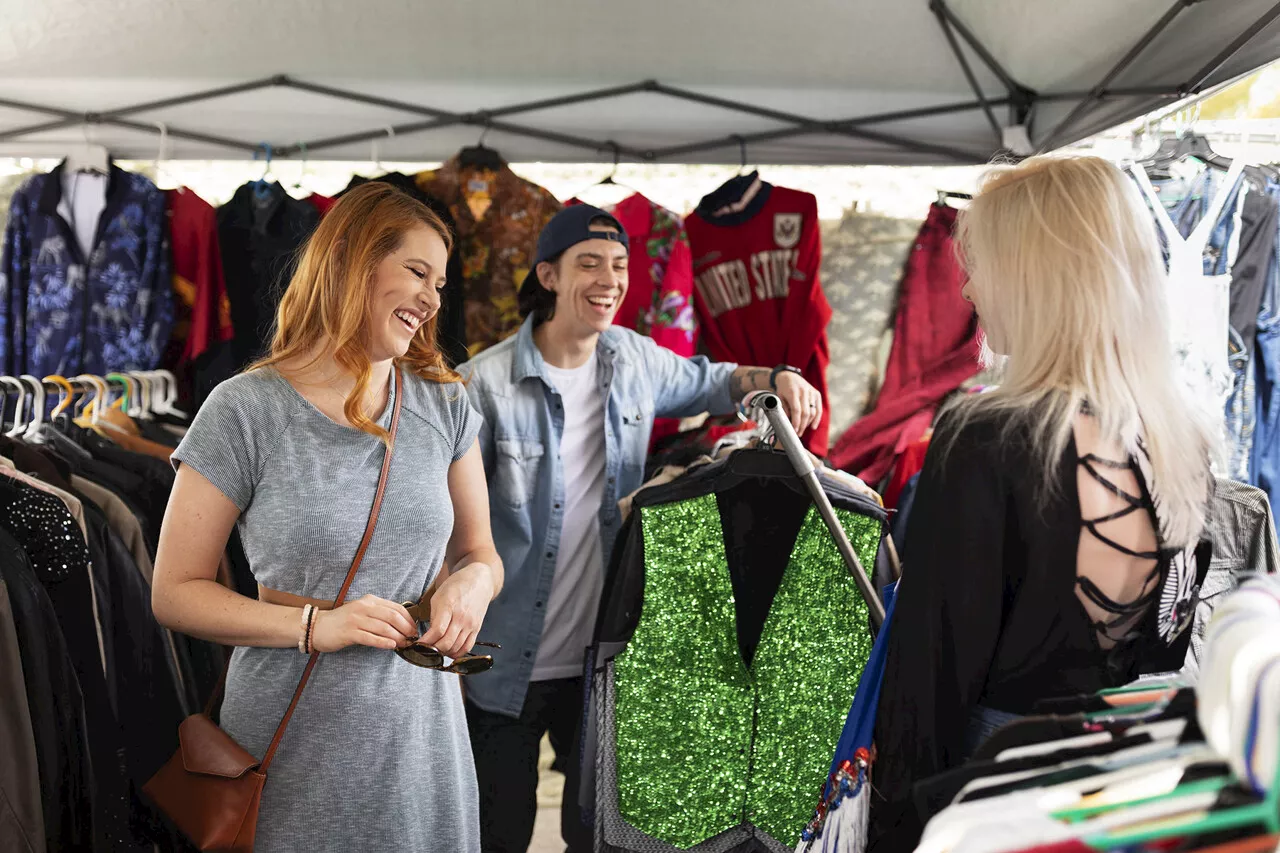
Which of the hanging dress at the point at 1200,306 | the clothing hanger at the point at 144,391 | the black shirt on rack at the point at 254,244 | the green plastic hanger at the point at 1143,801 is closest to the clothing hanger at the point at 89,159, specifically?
the black shirt on rack at the point at 254,244

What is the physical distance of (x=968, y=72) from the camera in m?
3.05

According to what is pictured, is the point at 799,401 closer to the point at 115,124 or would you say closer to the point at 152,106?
the point at 152,106

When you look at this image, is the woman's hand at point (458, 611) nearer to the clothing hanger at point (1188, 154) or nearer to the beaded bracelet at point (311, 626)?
the beaded bracelet at point (311, 626)

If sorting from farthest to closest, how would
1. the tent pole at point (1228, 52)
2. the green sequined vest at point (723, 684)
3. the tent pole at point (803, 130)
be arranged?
the tent pole at point (803, 130) < the tent pole at point (1228, 52) < the green sequined vest at point (723, 684)

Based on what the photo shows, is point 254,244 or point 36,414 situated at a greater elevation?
point 254,244

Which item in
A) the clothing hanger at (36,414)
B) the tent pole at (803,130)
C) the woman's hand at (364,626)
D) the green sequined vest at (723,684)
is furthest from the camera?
the tent pole at (803,130)

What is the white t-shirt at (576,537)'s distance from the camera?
2.44 metres

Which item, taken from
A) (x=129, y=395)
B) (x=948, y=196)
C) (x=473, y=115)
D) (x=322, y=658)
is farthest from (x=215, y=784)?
(x=948, y=196)

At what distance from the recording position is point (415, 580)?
64.7 inches

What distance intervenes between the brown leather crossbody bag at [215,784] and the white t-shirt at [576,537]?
3.08 ft

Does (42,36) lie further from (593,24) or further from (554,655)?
(554,655)

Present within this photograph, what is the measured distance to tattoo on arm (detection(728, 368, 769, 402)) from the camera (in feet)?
8.15

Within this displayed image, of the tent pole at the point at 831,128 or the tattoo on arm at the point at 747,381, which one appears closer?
the tattoo on arm at the point at 747,381

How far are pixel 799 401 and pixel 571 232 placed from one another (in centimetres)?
71
